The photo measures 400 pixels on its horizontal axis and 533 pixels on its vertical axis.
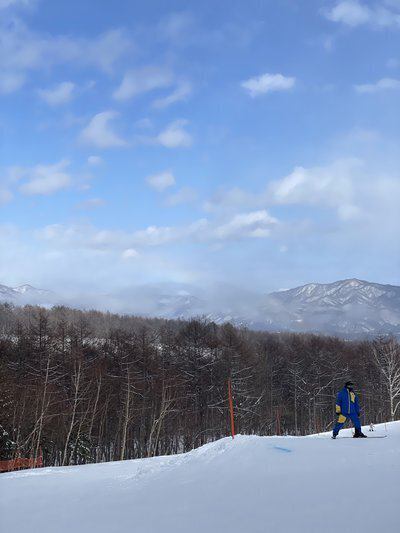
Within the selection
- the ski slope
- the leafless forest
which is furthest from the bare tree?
the ski slope

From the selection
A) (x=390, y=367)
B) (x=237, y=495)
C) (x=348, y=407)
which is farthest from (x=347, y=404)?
(x=390, y=367)

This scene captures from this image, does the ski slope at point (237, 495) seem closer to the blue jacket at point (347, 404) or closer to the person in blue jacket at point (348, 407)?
the person in blue jacket at point (348, 407)

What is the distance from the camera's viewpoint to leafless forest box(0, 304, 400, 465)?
4072 centimetres

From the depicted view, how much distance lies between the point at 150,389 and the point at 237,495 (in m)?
46.8

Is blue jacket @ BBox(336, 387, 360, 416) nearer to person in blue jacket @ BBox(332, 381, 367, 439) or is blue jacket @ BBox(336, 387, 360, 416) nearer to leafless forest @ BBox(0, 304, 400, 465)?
person in blue jacket @ BBox(332, 381, 367, 439)

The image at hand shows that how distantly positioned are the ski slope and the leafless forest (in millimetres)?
25180

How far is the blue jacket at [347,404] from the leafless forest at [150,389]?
83.1ft

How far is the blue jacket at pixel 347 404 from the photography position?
15.1 meters

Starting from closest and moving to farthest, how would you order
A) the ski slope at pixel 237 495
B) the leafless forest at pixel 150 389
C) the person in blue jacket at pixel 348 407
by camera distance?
the ski slope at pixel 237 495
the person in blue jacket at pixel 348 407
the leafless forest at pixel 150 389

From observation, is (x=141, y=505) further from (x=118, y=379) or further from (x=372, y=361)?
(x=372, y=361)

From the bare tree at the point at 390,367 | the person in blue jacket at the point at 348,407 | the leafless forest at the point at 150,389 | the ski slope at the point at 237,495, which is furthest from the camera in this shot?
the bare tree at the point at 390,367

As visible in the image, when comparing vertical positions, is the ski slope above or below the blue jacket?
below

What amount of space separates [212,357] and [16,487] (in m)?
47.9

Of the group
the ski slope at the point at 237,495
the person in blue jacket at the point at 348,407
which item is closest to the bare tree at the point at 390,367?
the person in blue jacket at the point at 348,407
